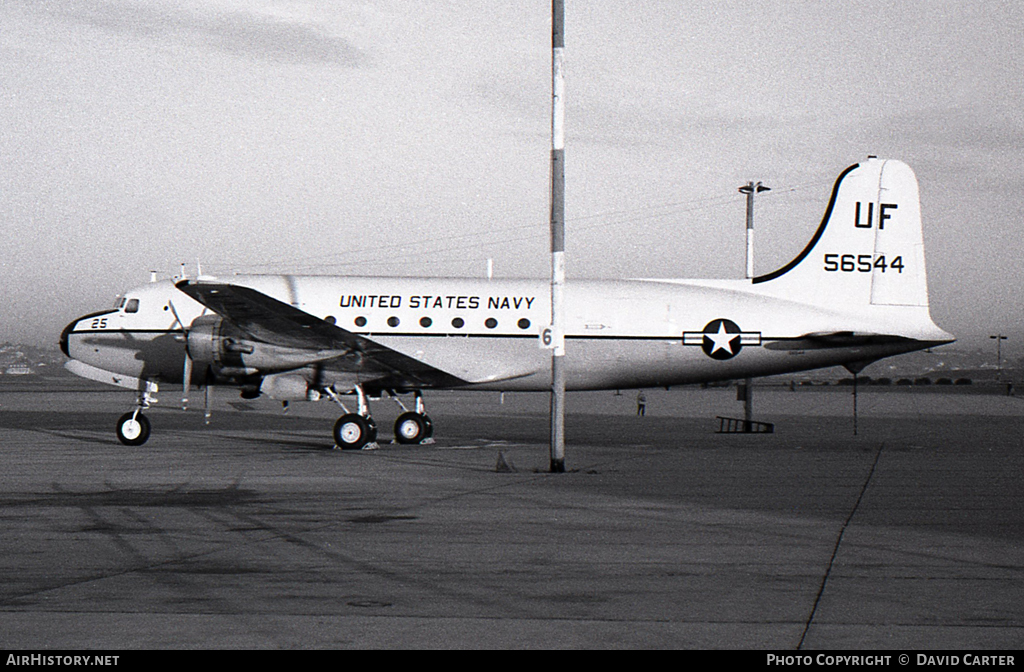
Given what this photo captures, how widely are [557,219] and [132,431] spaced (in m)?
12.8

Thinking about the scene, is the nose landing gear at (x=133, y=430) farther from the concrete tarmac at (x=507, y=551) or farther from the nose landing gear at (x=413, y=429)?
the nose landing gear at (x=413, y=429)

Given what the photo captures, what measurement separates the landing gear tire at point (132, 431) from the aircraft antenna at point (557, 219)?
11597mm

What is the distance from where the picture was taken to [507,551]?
10844 mm

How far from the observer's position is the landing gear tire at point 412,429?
27078 millimetres

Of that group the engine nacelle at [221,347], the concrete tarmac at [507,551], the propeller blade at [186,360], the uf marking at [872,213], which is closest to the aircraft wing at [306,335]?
the engine nacelle at [221,347]

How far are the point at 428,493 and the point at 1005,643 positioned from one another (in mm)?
10241

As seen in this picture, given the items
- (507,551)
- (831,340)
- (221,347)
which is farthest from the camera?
(831,340)

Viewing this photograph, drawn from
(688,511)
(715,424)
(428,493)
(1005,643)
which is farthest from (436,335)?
(1005,643)

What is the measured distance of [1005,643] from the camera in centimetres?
686

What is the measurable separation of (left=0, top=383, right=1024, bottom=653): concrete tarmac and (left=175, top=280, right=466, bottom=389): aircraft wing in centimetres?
278

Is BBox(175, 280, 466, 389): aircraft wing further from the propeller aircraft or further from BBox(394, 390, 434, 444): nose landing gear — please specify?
BBox(394, 390, 434, 444): nose landing gear

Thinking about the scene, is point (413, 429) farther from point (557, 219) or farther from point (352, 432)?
point (557, 219)

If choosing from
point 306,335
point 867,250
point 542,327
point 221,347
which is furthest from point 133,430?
point 867,250
